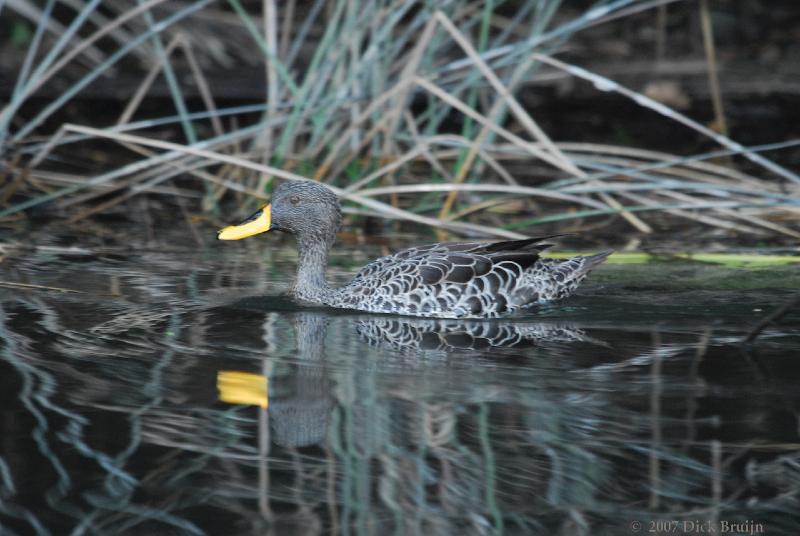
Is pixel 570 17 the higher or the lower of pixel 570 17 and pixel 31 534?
the higher

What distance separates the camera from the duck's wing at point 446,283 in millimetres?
6688

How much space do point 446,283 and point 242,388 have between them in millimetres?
1806

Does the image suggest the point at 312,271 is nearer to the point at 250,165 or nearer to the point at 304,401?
the point at 250,165

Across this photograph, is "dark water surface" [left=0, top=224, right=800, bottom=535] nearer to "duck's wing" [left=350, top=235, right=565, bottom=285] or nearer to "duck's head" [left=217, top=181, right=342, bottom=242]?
"duck's wing" [left=350, top=235, right=565, bottom=285]

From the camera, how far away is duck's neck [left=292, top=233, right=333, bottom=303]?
694 centimetres

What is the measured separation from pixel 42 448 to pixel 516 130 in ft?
26.5

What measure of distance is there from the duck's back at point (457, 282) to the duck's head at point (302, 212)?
36cm

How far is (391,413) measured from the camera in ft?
15.9

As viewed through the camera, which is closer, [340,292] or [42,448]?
[42,448]

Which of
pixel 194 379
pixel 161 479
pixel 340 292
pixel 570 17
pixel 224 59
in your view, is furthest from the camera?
pixel 570 17

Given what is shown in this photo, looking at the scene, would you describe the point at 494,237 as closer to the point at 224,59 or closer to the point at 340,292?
the point at 340,292

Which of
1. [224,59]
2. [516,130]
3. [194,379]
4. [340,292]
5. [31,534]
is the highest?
[224,59]

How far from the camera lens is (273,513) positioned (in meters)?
3.88

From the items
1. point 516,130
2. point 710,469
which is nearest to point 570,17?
point 516,130
